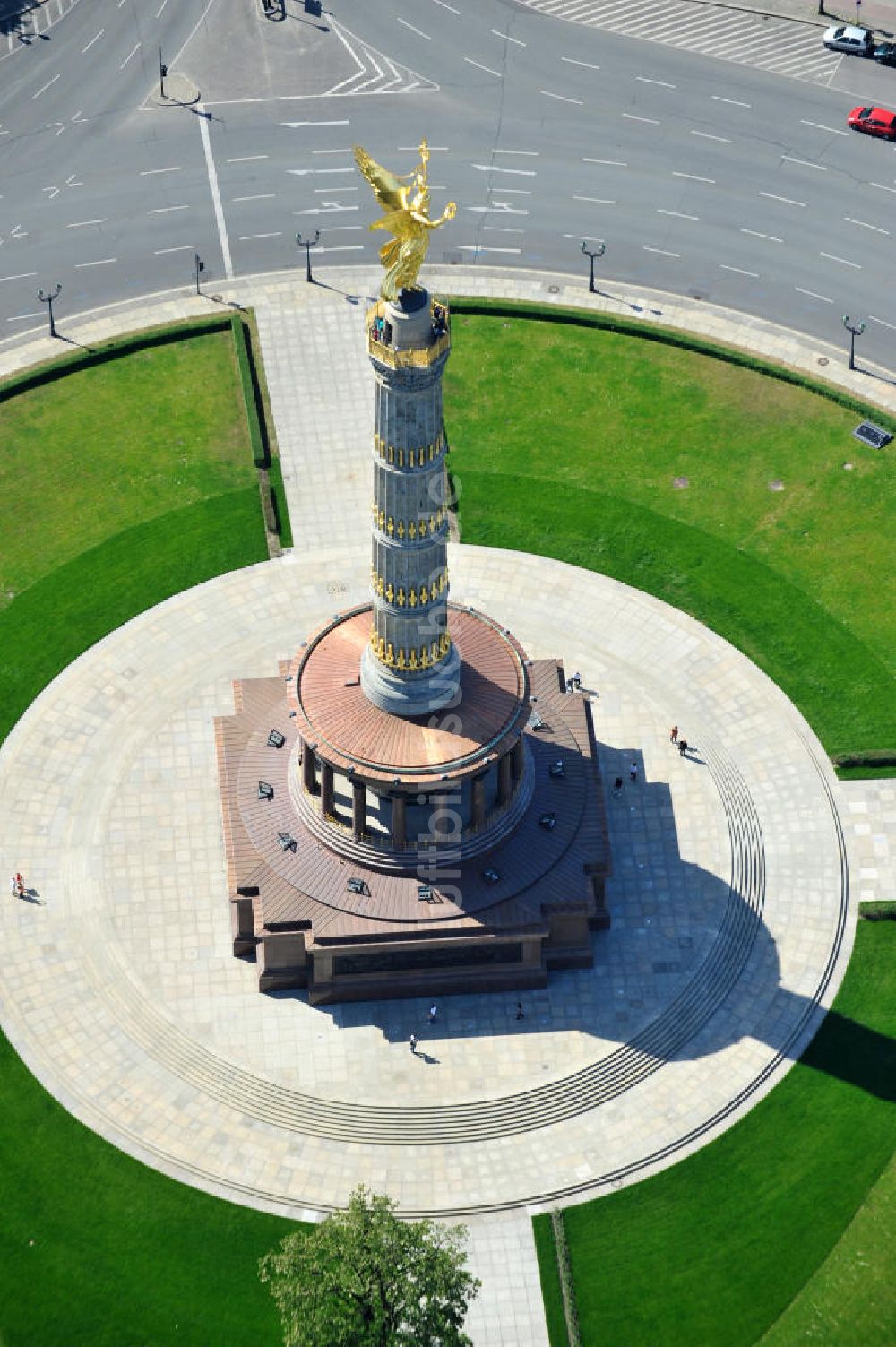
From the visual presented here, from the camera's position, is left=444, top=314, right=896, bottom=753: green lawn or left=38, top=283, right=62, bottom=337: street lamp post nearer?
left=444, top=314, right=896, bottom=753: green lawn

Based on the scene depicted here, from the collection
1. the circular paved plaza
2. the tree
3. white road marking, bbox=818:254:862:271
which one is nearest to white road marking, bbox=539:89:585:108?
white road marking, bbox=818:254:862:271

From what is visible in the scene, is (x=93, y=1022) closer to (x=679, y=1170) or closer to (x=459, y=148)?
(x=679, y=1170)

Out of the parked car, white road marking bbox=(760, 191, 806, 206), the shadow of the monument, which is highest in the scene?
the parked car

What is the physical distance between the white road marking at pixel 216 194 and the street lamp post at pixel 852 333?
46799mm

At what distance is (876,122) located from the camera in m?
179

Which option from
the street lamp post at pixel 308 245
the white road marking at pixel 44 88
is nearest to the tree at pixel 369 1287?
the street lamp post at pixel 308 245

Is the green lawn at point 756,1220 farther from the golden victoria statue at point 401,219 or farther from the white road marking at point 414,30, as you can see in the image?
the white road marking at point 414,30

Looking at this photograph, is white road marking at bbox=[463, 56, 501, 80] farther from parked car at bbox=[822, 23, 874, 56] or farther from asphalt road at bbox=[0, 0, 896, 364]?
parked car at bbox=[822, 23, 874, 56]

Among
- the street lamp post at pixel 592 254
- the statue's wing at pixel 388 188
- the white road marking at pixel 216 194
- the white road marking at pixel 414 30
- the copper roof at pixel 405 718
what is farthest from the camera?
the white road marking at pixel 414 30

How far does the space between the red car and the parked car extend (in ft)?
28.6

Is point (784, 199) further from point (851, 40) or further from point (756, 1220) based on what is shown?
point (756, 1220)

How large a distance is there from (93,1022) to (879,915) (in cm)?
4770

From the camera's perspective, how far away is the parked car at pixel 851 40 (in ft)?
607

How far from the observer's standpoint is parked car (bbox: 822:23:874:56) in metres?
185
